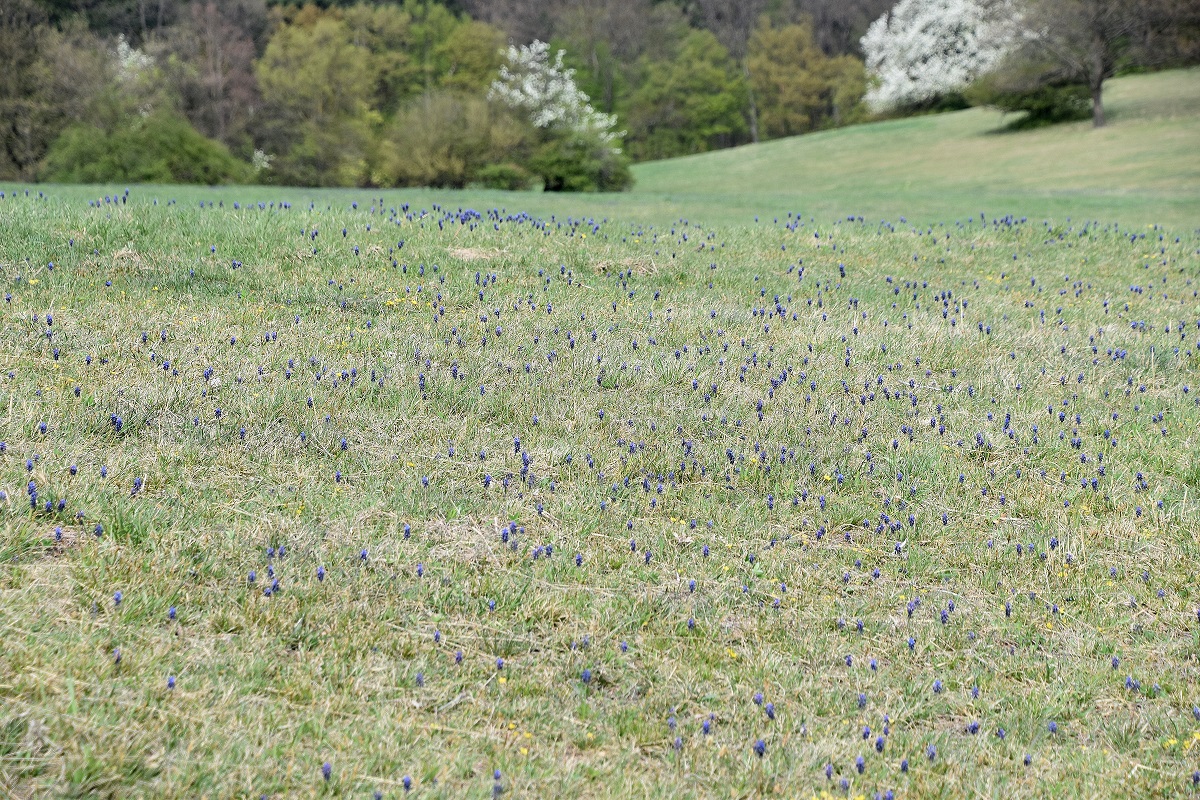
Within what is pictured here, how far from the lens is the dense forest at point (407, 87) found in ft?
119

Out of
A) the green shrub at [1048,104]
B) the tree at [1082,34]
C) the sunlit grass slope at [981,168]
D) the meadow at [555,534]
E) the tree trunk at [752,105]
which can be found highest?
the tree trunk at [752,105]

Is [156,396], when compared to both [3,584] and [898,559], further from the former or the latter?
[898,559]

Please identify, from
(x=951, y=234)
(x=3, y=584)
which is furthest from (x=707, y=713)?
(x=951, y=234)

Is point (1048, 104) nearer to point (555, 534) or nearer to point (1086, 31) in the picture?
point (1086, 31)

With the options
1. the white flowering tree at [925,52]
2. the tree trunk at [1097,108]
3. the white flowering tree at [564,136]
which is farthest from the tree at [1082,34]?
the white flowering tree at [564,136]

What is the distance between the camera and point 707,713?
4.55 metres

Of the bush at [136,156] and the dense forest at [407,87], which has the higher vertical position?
the dense forest at [407,87]

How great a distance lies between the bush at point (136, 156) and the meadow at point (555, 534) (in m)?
24.1

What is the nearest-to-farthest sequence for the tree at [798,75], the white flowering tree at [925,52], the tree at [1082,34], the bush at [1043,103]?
the tree at [1082,34], the bush at [1043,103], the white flowering tree at [925,52], the tree at [798,75]

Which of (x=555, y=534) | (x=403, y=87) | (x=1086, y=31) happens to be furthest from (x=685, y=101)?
(x=555, y=534)

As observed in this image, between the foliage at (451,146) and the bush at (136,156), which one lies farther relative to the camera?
the foliage at (451,146)

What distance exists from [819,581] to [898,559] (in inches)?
27.6

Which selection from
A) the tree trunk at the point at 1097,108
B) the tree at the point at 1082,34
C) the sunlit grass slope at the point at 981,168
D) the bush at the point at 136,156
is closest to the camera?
the sunlit grass slope at the point at 981,168

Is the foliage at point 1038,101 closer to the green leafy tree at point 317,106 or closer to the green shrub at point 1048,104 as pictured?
the green shrub at point 1048,104
